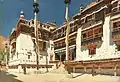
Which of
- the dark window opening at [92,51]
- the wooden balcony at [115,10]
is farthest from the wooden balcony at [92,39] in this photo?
the wooden balcony at [115,10]

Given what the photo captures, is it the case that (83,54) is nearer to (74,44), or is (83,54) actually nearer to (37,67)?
(74,44)

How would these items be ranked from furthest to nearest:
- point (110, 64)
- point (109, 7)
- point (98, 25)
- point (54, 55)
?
point (54, 55)
point (98, 25)
point (109, 7)
point (110, 64)

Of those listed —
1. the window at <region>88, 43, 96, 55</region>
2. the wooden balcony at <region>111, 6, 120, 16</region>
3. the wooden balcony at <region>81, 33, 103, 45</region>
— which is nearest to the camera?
the wooden balcony at <region>111, 6, 120, 16</region>

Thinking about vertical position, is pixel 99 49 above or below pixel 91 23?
below

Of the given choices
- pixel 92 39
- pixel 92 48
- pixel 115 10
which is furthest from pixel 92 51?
pixel 115 10

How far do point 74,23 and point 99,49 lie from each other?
1065cm

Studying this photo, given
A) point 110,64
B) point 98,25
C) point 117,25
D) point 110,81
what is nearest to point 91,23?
point 98,25

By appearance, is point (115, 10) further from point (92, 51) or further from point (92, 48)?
point (92, 51)

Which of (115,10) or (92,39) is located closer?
(115,10)

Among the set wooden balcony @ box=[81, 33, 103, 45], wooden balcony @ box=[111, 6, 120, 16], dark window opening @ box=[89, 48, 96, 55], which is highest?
wooden balcony @ box=[111, 6, 120, 16]

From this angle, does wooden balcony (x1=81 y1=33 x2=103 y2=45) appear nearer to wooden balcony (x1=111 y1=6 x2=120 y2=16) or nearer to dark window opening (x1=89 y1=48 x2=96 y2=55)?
dark window opening (x1=89 y1=48 x2=96 y2=55)

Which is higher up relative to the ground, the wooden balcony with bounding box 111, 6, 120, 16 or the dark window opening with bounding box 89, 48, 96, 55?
the wooden balcony with bounding box 111, 6, 120, 16

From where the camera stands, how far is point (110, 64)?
87.2 ft

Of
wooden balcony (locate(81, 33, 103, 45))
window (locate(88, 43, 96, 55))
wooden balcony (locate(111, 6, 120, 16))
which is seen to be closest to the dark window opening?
window (locate(88, 43, 96, 55))
